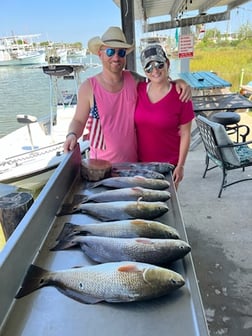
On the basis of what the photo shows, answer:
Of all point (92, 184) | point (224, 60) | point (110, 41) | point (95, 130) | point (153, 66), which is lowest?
point (224, 60)

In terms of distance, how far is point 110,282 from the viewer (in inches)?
35.0

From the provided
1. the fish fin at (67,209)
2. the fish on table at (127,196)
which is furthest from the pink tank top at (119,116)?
the fish fin at (67,209)

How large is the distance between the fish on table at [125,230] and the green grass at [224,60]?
936 centimetres

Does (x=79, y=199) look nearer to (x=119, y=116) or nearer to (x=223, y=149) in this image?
(x=119, y=116)

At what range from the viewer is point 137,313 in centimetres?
83

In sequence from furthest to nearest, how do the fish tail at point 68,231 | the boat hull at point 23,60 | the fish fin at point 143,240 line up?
the boat hull at point 23,60 → the fish tail at point 68,231 → the fish fin at point 143,240

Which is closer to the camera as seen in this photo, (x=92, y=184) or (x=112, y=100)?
(x=92, y=184)

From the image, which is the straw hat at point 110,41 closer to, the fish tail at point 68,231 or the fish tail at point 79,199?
the fish tail at point 79,199

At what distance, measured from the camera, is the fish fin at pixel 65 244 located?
1105 mm

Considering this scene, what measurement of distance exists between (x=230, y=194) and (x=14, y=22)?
12.7m

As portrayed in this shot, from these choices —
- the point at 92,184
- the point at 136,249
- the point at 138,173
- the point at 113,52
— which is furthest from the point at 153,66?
the point at 136,249

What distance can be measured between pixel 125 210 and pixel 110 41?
112 cm

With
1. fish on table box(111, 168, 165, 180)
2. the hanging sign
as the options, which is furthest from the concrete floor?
the hanging sign

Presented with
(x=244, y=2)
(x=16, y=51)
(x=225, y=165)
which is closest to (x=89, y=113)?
(x=225, y=165)
